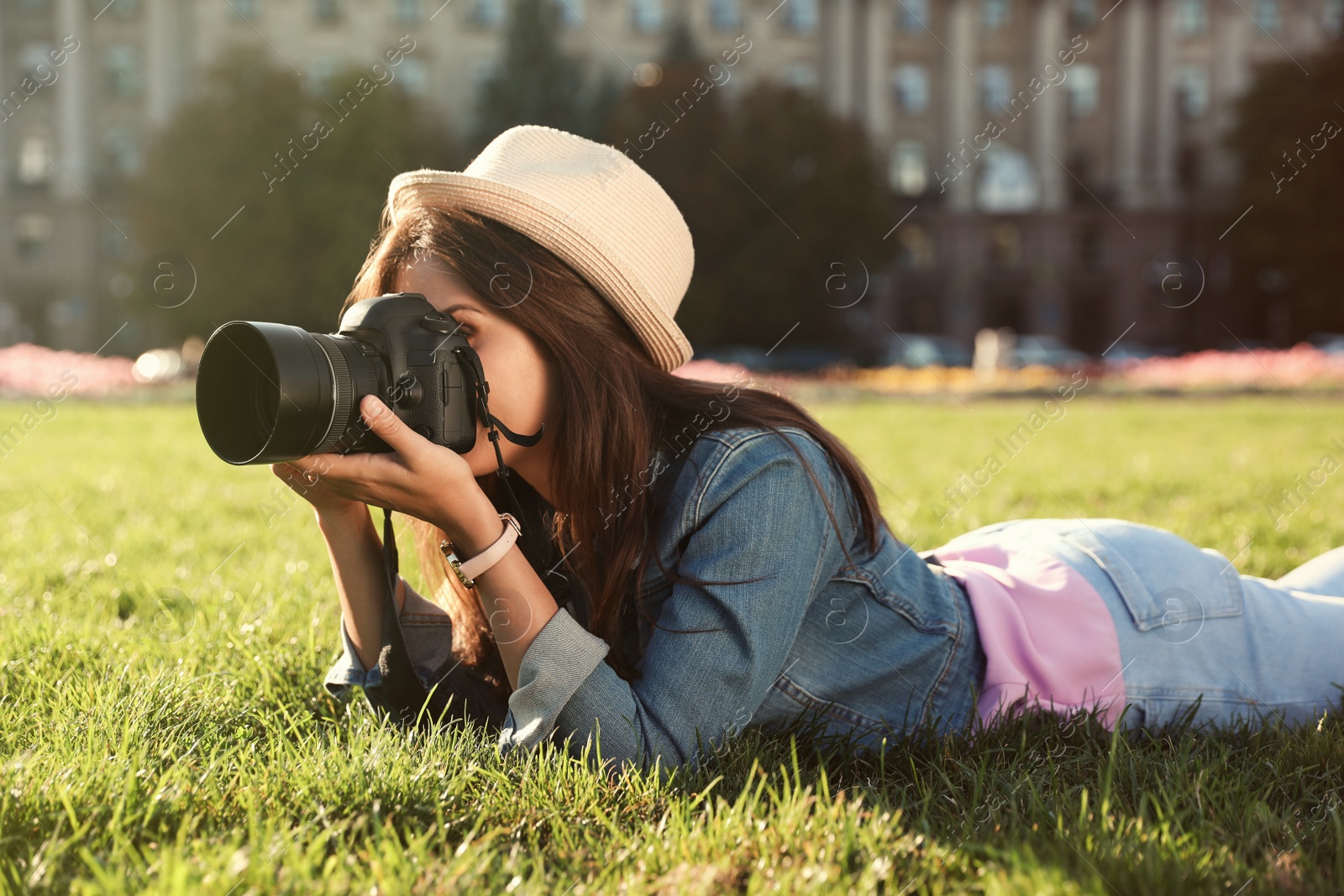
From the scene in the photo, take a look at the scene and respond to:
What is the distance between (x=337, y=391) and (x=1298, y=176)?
36.5 m

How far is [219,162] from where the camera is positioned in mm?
28922

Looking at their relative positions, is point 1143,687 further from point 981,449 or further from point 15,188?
point 15,188

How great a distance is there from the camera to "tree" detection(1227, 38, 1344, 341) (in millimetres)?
31750

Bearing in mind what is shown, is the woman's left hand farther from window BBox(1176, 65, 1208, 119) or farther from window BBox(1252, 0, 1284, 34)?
window BBox(1252, 0, 1284, 34)

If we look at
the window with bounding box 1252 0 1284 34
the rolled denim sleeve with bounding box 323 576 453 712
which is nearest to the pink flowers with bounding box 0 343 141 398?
the rolled denim sleeve with bounding box 323 576 453 712

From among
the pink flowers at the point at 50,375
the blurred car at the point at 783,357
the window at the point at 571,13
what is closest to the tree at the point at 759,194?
the blurred car at the point at 783,357

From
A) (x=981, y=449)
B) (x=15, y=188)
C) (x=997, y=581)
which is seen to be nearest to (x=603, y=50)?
(x=15, y=188)

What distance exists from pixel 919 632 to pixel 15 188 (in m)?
43.8

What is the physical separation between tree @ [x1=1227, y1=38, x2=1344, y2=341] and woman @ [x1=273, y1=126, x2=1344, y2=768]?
110 feet

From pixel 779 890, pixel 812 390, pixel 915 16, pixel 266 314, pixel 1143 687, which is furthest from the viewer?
pixel 915 16

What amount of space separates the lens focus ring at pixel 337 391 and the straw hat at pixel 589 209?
0.37 meters

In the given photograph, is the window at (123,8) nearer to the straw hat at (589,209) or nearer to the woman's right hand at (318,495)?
the woman's right hand at (318,495)

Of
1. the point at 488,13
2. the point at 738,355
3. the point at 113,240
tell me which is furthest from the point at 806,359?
the point at 113,240

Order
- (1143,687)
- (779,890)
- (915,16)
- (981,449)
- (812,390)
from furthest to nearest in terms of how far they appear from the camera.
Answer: (915,16), (812,390), (981,449), (1143,687), (779,890)
